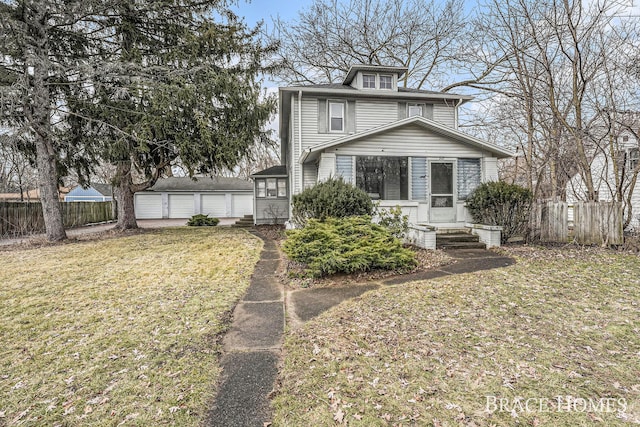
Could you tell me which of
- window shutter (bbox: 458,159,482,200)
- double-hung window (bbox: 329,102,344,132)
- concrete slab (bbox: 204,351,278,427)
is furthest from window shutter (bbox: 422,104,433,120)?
concrete slab (bbox: 204,351,278,427)

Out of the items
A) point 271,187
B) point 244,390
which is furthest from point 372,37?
point 244,390

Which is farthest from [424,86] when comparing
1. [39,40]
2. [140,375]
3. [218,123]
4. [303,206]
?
[140,375]

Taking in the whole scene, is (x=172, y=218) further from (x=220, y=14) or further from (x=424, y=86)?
(x=424, y=86)

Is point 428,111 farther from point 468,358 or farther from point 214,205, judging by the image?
point 214,205

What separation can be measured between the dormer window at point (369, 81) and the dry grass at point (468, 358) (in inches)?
443

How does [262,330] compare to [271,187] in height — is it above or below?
below

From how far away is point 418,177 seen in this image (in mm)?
10656

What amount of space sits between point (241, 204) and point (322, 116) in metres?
16.7

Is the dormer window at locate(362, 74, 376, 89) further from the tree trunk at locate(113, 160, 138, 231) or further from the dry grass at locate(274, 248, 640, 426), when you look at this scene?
the tree trunk at locate(113, 160, 138, 231)

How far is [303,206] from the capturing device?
808 centimetres

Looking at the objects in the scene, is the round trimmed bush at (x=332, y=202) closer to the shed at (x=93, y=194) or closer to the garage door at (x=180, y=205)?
the garage door at (x=180, y=205)

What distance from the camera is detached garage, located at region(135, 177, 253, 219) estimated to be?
26141 millimetres

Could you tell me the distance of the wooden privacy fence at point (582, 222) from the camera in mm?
8281

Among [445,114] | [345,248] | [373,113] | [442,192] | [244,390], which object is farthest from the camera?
[445,114]
